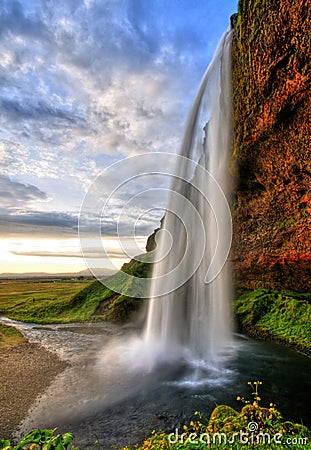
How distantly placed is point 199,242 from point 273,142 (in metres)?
9.31

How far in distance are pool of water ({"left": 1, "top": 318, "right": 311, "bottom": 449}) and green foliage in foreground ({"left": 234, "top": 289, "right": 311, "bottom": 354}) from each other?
1707 mm

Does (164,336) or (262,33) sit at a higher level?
(262,33)

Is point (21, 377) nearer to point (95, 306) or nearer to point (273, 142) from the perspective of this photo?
point (273, 142)

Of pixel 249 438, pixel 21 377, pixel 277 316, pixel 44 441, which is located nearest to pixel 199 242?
pixel 277 316

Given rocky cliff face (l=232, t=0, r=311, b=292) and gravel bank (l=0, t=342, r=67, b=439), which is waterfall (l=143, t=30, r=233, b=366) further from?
gravel bank (l=0, t=342, r=67, b=439)

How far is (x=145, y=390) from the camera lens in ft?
35.6

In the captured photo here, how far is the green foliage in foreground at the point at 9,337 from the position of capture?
62.3 ft

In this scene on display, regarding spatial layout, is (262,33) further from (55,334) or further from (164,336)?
(55,334)

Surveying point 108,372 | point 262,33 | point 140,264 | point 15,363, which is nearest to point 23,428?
point 108,372

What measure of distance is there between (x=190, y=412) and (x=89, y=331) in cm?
1623

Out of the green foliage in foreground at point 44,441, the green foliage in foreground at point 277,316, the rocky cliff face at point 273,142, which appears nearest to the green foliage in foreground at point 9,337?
the rocky cliff face at point 273,142

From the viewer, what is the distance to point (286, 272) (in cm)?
1598

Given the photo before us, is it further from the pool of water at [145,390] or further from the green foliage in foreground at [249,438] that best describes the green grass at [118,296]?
the green foliage in foreground at [249,438]

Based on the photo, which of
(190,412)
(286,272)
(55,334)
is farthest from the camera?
(55,334)
